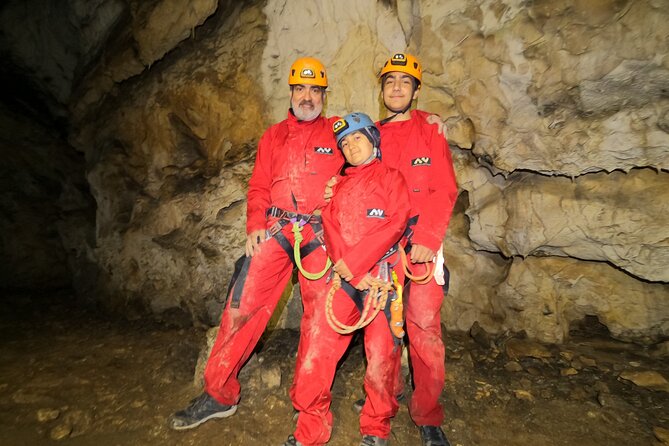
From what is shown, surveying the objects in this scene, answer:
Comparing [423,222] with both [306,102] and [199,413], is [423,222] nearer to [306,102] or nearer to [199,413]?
[306,102]

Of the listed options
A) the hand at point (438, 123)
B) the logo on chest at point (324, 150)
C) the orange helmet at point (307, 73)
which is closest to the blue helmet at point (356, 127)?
the logo on chest at point (324, 150)

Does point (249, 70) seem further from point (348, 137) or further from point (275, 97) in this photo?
point (348, 137)

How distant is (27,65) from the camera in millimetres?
6754

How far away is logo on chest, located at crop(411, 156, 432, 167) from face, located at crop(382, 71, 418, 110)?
525 millimetres

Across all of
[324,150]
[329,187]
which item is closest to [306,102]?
[324,150]

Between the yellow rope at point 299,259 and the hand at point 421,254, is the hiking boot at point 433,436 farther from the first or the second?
the yellow rope at point 299,259

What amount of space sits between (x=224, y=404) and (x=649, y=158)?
474cm

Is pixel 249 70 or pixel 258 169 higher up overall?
pixel 249 70

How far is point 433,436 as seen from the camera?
326cm

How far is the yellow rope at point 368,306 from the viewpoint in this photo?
300cm

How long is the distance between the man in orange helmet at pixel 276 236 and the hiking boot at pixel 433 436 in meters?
1.19

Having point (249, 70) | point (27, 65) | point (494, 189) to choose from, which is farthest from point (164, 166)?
point (494, 189)

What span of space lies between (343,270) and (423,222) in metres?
0.79

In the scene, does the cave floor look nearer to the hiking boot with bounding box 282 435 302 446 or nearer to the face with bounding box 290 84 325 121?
the hiking boot with bounding box 282 435 302 446
